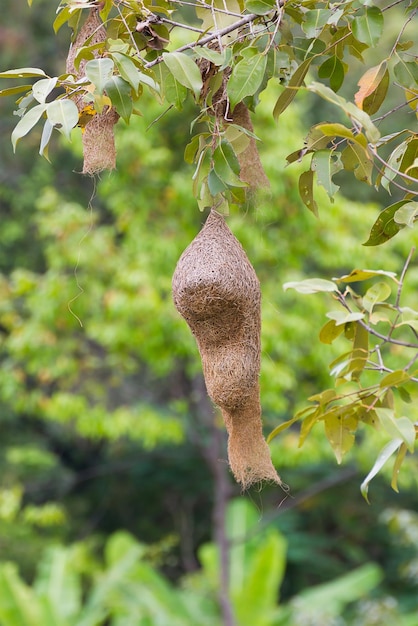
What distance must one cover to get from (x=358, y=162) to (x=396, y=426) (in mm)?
408

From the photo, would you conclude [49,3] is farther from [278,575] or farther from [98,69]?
[98,69]

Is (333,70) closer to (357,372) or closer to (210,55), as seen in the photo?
(210,55)

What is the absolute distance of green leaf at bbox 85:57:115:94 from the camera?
112 cm

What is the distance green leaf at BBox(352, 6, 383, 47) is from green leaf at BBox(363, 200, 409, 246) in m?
0.24

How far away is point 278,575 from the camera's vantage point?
5574mm

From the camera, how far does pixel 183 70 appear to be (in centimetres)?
120

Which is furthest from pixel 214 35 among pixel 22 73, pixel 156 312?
pixel 156 312

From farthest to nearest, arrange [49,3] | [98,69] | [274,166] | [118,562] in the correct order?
[49,3], [118,562], [274,166], [98,69]

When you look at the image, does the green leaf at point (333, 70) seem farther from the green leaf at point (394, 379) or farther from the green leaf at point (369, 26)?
the green leaf at point (394, 379)

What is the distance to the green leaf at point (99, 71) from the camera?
1.12 metres

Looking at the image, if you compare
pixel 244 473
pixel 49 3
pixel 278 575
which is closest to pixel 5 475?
pixel 278 575

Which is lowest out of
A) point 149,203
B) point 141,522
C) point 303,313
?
point 141,522

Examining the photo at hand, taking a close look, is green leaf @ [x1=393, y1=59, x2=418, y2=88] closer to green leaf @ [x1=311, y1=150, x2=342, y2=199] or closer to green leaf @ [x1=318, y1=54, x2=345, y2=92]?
green leaf @ [x1=318, y1=54, x2=345, y2=92]

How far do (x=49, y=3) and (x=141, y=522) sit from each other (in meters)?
5.21
